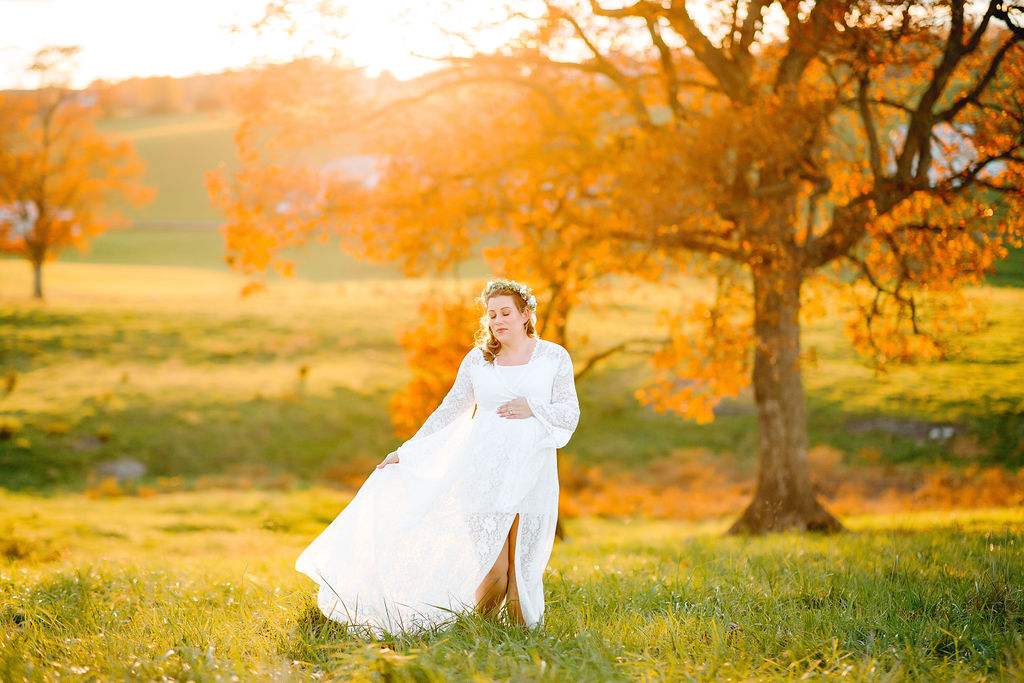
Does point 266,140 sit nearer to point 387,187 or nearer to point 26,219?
point 387,187

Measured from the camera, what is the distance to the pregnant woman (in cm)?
548

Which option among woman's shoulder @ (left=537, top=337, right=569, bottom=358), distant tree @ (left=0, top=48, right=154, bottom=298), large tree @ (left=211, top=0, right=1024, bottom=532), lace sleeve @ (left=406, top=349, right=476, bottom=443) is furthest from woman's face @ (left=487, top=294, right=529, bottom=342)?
distant tree @ (left=0, top=48, right=154, bottom=298)

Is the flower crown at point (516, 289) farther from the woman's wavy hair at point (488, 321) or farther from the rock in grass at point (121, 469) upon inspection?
the rock in grass at point (121, 469)

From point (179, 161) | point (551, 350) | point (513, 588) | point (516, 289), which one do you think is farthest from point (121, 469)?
point (179, 161)

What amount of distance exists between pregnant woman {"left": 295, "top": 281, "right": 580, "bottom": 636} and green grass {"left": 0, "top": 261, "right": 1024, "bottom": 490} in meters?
10.4

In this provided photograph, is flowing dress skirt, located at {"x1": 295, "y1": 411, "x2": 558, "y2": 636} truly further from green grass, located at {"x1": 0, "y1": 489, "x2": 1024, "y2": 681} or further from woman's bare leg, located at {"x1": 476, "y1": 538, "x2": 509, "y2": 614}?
green grass, located at {"x1": 0, "y1": 489, "x2": 1024, "y2": 681}

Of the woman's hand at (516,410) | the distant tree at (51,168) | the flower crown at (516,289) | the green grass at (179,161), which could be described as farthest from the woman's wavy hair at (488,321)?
the green grass at (179,161)

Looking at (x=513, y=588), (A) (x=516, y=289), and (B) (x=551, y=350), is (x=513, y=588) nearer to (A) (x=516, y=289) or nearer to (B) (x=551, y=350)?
(B) (x=551, y=350)

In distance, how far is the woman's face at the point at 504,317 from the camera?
5684mm

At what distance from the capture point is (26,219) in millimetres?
33719

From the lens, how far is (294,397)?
2378 centimetres

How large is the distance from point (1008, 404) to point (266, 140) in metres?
19.1

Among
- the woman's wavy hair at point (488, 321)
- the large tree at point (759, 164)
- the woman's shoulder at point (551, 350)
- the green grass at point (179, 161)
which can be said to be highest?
the green grass at point (179, 161)

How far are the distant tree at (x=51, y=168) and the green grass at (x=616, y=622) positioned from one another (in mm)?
29680
